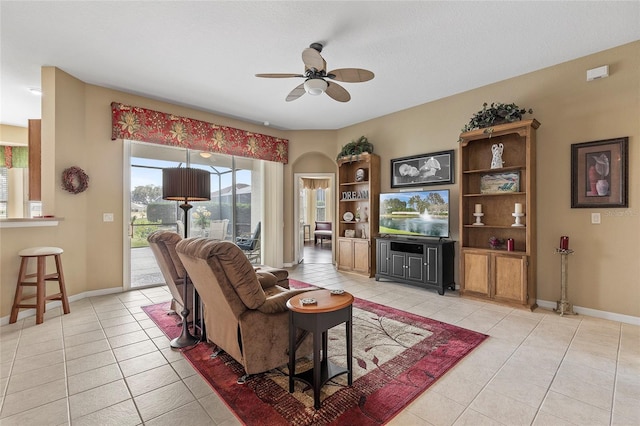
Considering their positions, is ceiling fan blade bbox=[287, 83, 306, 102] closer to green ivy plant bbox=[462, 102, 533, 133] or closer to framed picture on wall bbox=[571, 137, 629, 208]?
green ivy plant bbox=[462, 102, 533, 133]

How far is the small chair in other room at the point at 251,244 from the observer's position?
6070 mm

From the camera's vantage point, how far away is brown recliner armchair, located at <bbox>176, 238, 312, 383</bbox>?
1900mm

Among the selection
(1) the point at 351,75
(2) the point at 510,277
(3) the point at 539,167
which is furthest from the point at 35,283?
(3) the point at 539,167

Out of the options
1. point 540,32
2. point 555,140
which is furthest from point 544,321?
point 540,32

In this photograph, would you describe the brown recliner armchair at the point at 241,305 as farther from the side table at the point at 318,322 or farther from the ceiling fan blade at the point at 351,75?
the ceiling fan blade at the point at 351,75

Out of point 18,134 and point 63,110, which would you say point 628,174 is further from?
point 18,134

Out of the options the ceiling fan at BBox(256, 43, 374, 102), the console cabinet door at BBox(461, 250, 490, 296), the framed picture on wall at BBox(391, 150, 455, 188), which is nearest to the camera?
the ceiling fan at BBox(256, 43, 374, 102)

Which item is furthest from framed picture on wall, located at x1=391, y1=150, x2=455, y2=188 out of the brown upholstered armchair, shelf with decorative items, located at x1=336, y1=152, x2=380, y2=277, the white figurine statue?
the brown upholstered armchair

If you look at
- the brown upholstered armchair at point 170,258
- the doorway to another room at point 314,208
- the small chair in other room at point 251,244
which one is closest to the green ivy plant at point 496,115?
the brown upholstered armchair at point 170,258

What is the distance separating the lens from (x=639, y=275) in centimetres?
312

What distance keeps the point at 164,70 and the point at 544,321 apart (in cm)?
559

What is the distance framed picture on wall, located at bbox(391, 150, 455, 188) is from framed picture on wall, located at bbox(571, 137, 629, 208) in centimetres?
153

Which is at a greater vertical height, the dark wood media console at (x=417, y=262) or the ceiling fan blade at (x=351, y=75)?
the ceiling fan blade at (x=351, y=75)

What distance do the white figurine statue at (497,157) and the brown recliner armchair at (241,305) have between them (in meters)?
3.40
